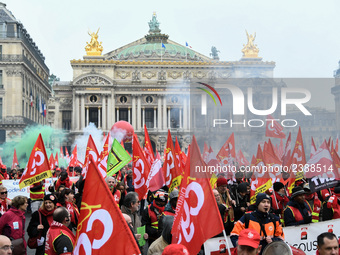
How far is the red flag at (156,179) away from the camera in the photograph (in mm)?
10597

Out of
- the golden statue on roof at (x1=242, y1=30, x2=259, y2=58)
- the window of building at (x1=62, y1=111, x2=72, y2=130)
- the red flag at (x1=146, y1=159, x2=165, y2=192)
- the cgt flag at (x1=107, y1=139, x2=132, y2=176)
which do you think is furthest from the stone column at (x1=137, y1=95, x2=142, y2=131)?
the red flag at (x1=146, y1=159, x2=165, y2=192)

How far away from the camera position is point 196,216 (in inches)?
223

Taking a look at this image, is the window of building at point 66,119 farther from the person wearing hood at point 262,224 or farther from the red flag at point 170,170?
the person wearing hood at point 262,224

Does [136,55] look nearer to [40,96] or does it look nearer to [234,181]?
[40,96]

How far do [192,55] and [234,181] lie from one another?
62.7 m

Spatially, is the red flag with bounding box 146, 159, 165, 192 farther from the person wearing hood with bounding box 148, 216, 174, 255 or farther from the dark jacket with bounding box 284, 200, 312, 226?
the person wearing hood with bounding box 148, 216, 174, 255

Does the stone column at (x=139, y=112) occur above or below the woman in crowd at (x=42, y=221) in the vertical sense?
above

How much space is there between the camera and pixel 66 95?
66.9m

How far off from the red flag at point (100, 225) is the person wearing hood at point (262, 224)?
200cm

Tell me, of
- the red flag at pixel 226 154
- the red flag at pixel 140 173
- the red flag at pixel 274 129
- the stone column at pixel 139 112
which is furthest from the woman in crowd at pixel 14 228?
the stone column at pixel 139 112

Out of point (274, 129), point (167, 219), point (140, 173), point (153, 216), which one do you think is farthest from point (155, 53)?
point (167, 219)

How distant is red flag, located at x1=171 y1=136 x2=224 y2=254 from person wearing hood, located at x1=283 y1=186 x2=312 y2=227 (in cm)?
209

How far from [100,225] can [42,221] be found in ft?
9.02

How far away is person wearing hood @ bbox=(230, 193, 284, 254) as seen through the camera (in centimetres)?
594
